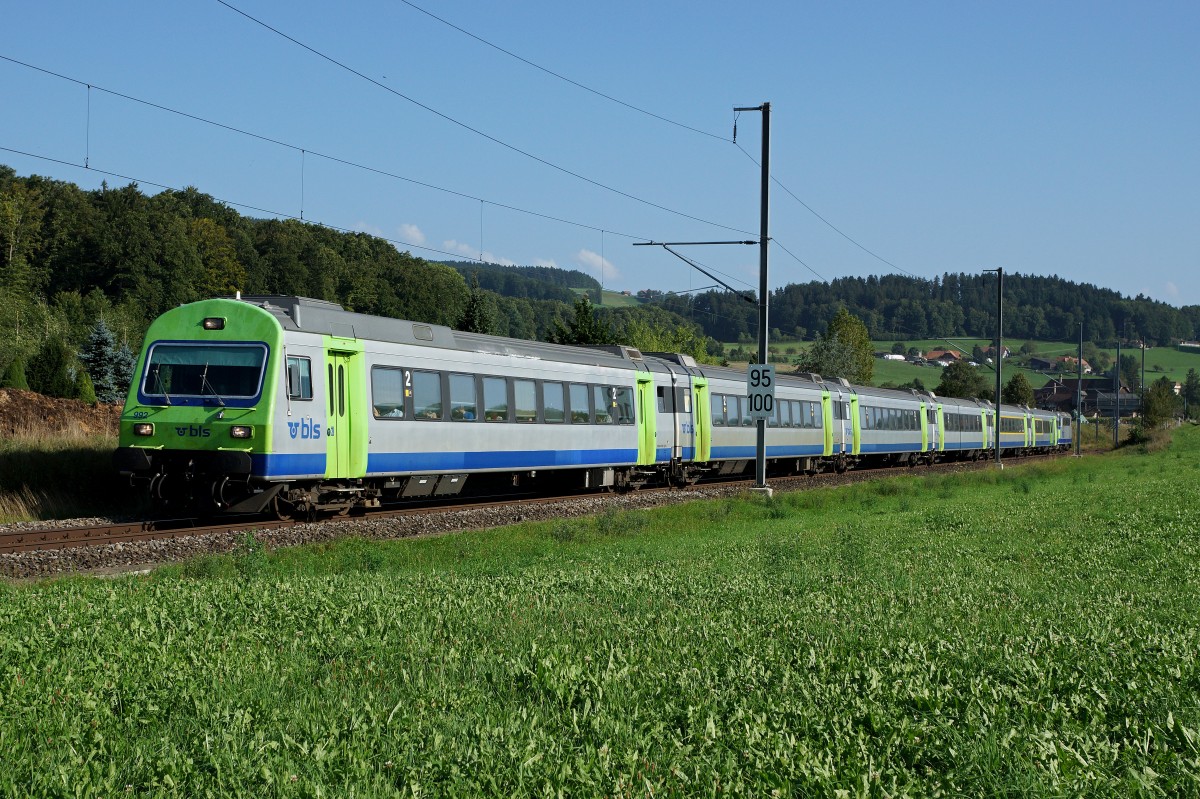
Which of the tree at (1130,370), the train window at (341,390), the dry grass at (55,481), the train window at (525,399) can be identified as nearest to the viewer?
the train window at (341,390)

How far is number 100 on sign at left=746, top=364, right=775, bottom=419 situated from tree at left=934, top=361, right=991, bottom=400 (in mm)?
96563

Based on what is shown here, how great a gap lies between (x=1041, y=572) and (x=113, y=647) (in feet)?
30.4

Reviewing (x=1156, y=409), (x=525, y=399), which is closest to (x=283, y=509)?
(x=525, y=399)

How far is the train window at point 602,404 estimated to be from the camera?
2752cm

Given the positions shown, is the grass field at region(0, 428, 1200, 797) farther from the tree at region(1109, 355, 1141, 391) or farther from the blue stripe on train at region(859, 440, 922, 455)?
the tree at region(1109, 355, 1141, 391)

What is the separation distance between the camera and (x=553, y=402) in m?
25.7

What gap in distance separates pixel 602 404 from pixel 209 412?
1158cm

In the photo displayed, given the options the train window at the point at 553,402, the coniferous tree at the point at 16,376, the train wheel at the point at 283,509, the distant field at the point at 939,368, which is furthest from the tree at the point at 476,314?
the distant field at the point at 939,368

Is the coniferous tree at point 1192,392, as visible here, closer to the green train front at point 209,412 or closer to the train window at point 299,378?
the train window at point 299,378

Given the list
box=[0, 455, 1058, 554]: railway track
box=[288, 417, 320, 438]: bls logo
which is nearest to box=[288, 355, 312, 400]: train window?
box=[288, 417, 320, 438]: bls logo

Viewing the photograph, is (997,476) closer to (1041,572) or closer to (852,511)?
(852,511)

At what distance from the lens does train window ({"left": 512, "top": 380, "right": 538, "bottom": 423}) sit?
79.5 feet

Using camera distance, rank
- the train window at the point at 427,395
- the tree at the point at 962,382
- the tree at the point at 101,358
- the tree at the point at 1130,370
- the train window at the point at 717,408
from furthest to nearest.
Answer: the tree at the point at 1130,370 < the tree at the point at 962,382 < the tree at the point at 101,358 < the train window at the point at 717,408 < the train window at the point at 427,395

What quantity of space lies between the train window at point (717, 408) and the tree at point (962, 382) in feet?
293
